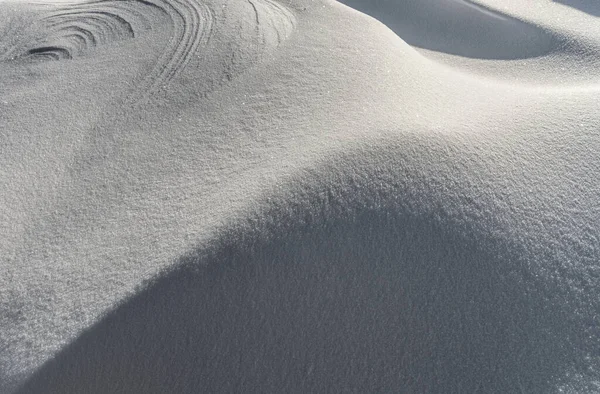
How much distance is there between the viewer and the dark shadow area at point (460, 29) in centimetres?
266

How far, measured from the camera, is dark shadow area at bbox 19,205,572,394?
1242mm

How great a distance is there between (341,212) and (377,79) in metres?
0.65

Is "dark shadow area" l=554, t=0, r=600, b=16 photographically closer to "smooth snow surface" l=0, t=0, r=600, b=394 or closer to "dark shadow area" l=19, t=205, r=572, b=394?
"smooth snow surface" l=0, t=0, r=600, b=394

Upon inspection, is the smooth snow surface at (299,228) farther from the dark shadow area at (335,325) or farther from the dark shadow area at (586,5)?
the dark shadow area at (586,5)

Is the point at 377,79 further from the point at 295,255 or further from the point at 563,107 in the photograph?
the point at 295,255

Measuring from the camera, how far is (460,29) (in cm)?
292

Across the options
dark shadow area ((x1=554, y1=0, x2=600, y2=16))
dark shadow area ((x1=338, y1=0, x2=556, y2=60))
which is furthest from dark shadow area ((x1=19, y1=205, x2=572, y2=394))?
dark shadow area ((x1=554, y1=0, x2=600, y2=16))

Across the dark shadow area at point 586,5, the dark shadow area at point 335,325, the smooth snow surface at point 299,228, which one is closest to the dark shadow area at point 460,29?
the dark shadow area at point 586,5

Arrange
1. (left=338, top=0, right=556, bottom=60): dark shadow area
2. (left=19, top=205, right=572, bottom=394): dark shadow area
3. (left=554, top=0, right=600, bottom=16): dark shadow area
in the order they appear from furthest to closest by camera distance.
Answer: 1. (left=554, top=0, right=600, bottom=16): dark shadow area
2. (left=338, top=0, right=556, bottom=60): dark shadow area
3. (left=19, top=205, right=572, bottom=394): dark shadow area

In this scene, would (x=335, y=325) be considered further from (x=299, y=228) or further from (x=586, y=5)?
(x=586, y=5)

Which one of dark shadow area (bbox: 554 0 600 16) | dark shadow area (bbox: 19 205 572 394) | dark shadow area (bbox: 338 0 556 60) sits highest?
dark shadow area (bbox: 554 0 600 16)

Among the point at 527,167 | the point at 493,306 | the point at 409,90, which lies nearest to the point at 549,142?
the point at 527,167

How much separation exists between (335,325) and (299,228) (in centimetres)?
26

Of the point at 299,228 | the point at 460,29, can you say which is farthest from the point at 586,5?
the point at 299,228
